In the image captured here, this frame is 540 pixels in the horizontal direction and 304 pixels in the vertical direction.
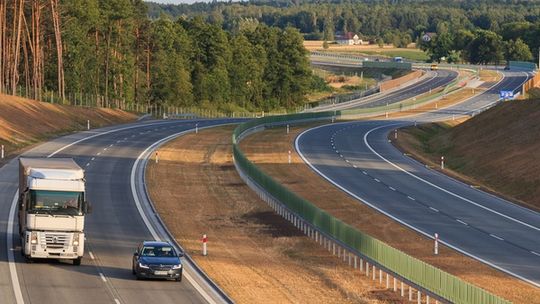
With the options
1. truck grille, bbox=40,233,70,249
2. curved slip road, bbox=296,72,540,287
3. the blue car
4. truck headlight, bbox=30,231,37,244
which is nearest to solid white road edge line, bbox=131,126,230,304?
the blue car

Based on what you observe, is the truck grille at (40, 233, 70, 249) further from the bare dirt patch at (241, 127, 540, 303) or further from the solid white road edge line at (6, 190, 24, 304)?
the bare dirt patch at (241, 127, 540, 303)

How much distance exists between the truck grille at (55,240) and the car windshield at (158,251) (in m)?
2.75

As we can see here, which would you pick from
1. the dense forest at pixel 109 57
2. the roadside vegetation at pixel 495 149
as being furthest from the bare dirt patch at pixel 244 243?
the dense forest at pixel 109 57

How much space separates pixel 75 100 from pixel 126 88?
1075 inches

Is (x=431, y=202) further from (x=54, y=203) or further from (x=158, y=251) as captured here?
(x=54, y=203)

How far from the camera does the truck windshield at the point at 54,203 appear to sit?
4019 centimetres

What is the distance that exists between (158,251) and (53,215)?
3747 millimetres

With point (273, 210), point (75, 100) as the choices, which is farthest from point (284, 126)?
point (273, 210)

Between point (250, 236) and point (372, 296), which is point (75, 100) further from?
point (372, 296)

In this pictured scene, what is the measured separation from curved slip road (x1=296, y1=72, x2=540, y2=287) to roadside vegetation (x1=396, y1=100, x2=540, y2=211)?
7.97ft

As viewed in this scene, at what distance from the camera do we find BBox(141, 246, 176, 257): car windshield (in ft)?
131

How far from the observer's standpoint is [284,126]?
413 feet

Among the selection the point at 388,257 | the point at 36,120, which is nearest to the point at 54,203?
the point at 388,257

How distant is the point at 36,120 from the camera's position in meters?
105
